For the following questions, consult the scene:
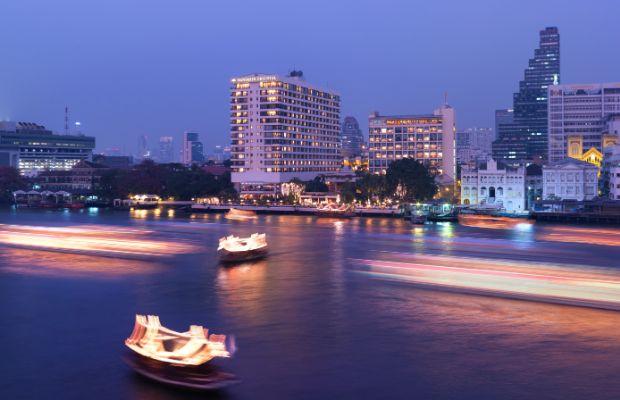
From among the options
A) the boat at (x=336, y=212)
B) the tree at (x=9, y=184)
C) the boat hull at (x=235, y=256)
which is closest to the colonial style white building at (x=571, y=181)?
the boat at (x=336, y=212)

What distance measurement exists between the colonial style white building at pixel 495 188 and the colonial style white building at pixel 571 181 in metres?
2.95

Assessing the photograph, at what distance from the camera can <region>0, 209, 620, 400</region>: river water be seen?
1562 cm

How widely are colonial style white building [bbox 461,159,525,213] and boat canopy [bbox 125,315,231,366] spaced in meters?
61.2

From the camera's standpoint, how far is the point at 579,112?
113875 millimetres

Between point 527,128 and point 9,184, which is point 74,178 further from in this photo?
point 527,128

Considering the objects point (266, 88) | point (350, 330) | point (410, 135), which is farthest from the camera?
point (410, 135)

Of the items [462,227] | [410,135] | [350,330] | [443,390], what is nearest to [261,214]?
[462,227]

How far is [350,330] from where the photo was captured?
66.6 feet

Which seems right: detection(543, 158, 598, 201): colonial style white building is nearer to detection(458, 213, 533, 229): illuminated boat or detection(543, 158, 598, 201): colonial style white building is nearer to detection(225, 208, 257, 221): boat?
detection(458, 213, 533, 229): illuminated boat

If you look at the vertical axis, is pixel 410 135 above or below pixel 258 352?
above

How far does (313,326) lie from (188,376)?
6598mm

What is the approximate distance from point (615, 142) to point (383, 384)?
88836 mm

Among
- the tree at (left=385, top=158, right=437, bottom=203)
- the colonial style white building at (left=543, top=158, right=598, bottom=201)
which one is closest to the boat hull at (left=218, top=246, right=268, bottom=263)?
the tree at (left=385, top=158, right=437, bottom=203)

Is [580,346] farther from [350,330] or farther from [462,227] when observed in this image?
[462,227]
